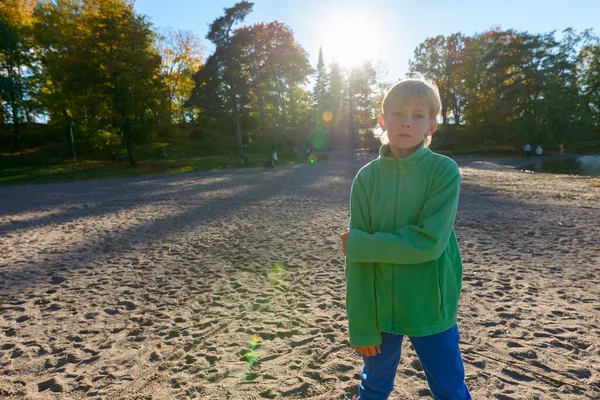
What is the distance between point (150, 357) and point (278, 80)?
52.1m

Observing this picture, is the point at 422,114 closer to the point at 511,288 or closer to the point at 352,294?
the point at 352,294

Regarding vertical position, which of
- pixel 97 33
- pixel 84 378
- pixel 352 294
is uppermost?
pixel 97 33

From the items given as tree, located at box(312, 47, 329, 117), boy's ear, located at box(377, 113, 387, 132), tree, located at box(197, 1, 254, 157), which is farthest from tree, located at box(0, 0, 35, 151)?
boy's ear, located at box(377, 113, 387, 132)

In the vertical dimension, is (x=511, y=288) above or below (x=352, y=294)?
below

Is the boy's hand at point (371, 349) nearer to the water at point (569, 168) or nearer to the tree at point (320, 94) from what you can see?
the water at point (569, 168)

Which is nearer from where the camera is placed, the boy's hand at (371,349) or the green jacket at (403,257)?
the green jacket at (403,257)

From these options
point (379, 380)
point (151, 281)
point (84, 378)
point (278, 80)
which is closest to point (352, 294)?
point (379, 380)

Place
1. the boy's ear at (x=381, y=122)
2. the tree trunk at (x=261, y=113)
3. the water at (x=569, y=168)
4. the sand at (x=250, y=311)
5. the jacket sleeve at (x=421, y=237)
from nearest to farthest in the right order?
the jacket sleeve at (x=421, y=237) < the boy's ear at (x=381, y=122) < the sand at (x=250, y=311) < the water at (x=569, y=168) < the tree trunk at (x=261, y=113)

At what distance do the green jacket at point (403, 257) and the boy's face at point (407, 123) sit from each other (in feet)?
0.24

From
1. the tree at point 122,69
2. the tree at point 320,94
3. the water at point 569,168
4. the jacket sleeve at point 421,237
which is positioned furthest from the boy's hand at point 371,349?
the tree at point 320,94

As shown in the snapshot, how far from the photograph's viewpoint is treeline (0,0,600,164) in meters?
25.6

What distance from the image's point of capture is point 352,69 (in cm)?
5325

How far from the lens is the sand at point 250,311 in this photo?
8.91ft

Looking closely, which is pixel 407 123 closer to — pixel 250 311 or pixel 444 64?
pixel 250 311
